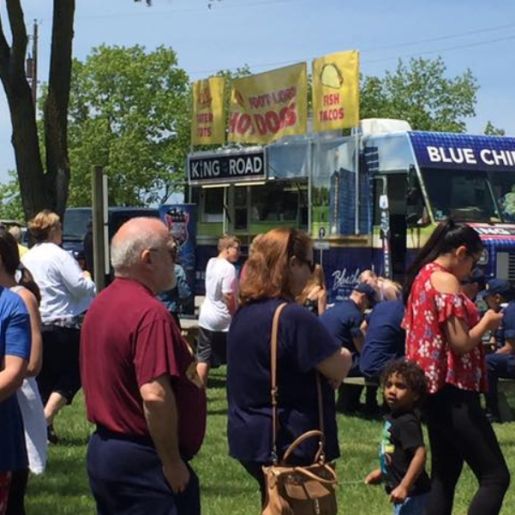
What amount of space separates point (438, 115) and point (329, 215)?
4499 cm

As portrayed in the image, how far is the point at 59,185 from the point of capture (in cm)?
1817

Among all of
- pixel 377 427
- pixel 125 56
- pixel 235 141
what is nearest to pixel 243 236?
pixel 235 141

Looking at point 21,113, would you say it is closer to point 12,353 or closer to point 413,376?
point 413,376

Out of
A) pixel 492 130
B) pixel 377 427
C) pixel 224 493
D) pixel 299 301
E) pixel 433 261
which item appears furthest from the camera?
pixel 492 130

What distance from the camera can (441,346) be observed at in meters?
6.03

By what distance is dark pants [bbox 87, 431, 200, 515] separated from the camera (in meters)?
4.38

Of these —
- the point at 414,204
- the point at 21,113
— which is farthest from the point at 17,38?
the point at 414,204

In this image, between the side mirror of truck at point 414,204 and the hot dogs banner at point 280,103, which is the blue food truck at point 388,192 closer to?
the side mirror of truck at point 414,204

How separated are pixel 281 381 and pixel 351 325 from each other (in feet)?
24.8

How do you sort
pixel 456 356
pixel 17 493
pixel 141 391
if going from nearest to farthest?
pixel 141 391 < pixel 17 493 < pixel 456 356

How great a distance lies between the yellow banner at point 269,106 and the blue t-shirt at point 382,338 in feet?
25.3

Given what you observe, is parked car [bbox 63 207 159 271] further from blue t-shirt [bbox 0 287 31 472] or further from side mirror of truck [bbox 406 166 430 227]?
Answer: blue t-shirt [bbox 0 287 31 472]

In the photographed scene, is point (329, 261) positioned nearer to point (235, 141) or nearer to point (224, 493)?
point (235, 141)

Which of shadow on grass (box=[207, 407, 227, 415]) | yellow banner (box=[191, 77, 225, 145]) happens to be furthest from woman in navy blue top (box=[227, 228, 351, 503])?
yellow banner (box=[191, 77, 225, 145])
